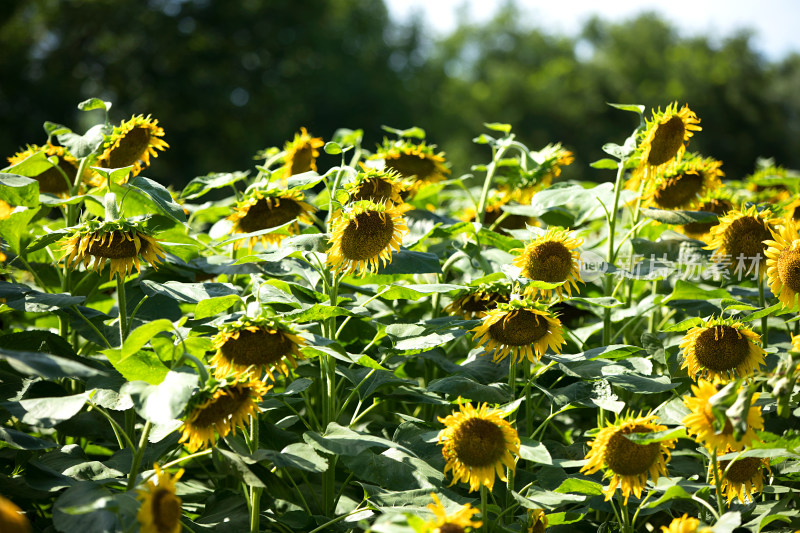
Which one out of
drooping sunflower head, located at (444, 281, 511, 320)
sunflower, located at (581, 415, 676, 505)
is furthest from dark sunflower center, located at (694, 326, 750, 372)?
drooping sunflower head, located at (444, 281, 511, 320)

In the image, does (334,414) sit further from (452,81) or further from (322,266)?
(452,81)

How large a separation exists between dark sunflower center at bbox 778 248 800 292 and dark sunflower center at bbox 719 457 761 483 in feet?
1.43

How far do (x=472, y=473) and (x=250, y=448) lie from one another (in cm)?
44

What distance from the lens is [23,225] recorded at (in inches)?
70.7

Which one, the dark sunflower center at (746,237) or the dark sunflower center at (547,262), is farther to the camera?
the dark sunflower center at (746,237)

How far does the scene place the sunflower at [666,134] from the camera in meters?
1.95

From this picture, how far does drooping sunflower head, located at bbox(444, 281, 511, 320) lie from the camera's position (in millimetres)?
1745

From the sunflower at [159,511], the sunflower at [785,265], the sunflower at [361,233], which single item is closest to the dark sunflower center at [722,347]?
the sunflower at [785,265]

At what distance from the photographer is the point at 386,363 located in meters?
1.96

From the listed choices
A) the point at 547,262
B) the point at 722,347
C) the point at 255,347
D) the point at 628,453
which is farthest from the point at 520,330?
the point at 255,347

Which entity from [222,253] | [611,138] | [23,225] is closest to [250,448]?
[23,225]

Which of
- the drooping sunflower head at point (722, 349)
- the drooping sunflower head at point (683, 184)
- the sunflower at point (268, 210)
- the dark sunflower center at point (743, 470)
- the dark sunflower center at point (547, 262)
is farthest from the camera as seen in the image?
the drooping sunflower head at point (683, 184)

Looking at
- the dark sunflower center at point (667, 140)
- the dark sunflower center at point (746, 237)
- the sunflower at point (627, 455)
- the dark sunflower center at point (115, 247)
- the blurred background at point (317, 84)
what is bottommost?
the sunflower at point (627, 455)

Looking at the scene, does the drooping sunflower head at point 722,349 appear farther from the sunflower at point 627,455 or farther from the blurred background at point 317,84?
the blurred background at point 317,84
